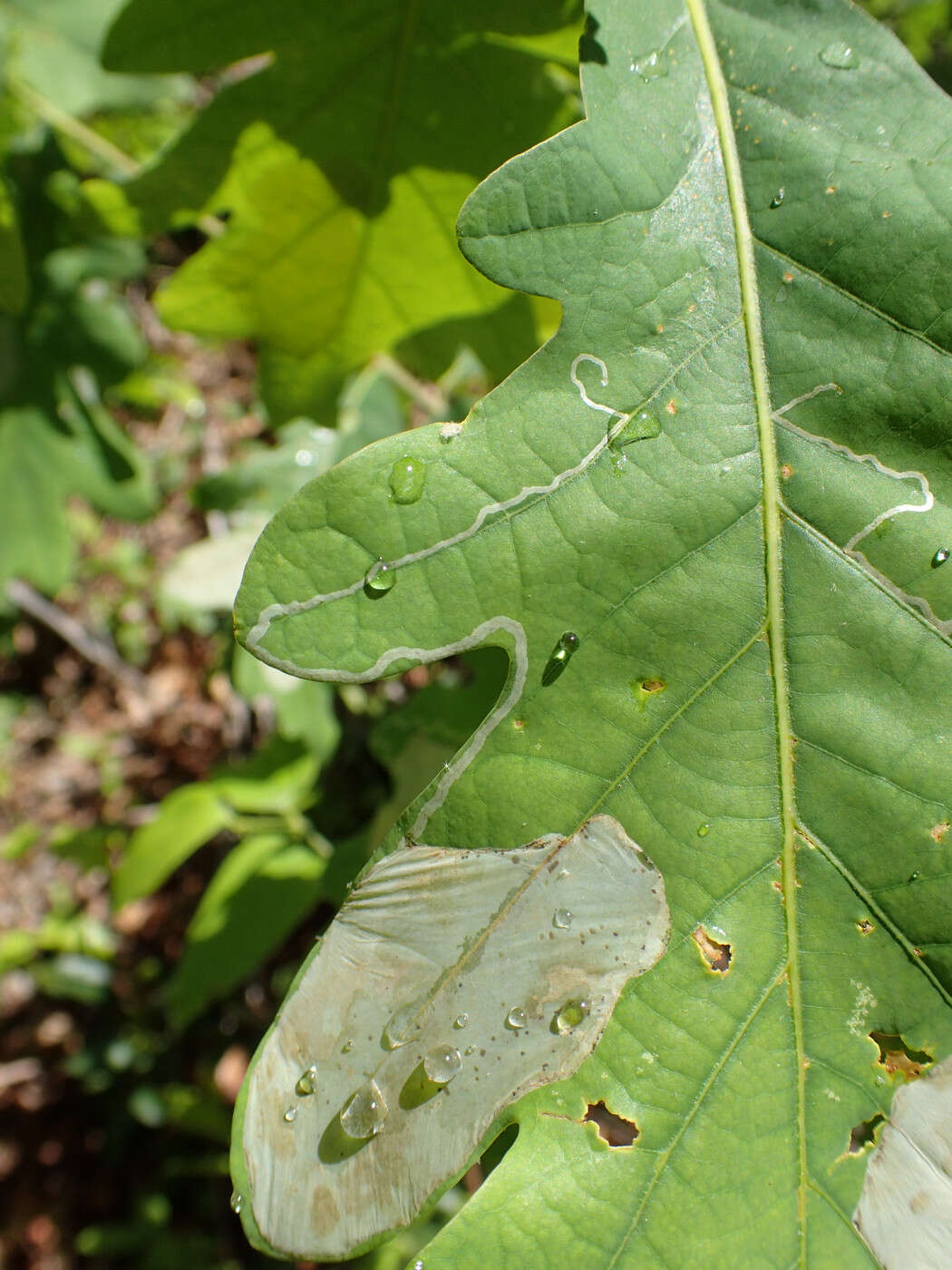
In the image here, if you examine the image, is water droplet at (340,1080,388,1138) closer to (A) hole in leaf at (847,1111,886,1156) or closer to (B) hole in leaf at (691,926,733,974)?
(B) hole in leaf at (691,926,733,974)

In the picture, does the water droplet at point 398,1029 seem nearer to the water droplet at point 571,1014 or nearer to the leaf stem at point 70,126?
the water droplet at point 571,1014

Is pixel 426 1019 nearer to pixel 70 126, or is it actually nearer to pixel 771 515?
pixel 771 515

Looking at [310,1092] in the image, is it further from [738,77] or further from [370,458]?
[738,77]

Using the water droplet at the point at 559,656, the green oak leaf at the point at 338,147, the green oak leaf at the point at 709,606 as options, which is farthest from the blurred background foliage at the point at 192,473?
the water droplet at the point at 559,656

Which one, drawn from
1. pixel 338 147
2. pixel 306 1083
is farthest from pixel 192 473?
pixel 306 1083

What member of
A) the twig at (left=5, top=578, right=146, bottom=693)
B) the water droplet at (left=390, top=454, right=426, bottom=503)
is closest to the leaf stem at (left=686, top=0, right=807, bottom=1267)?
the water droplet at (left=390, top=454, right=426, bottom=503)

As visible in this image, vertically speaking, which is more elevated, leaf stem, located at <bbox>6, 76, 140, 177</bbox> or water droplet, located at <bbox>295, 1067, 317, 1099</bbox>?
leaf stem, located at <bbox>6, 76, 140, 177</bbox>

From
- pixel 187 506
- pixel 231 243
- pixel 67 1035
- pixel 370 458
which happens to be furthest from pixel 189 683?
pixel 370 458
